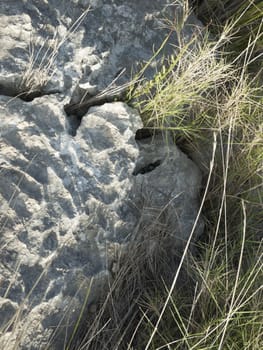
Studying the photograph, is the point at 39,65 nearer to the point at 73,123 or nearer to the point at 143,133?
the point at 73,123

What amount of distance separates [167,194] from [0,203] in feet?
2.01

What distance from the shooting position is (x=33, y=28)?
5.30 feet

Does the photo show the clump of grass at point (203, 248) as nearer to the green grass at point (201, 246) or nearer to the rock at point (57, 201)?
the green grass at point (201, 246)

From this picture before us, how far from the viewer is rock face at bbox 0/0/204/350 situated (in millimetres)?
1482

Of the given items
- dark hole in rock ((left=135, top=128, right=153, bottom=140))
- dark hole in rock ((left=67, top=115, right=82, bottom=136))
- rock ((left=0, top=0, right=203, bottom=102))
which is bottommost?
dark hole in rock ((left=135, top=128, right=153, bottom=140))

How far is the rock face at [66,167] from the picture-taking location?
1.48 metres

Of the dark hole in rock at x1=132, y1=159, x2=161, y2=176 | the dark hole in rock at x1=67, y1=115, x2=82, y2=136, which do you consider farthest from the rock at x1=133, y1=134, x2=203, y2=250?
the dark hole in rock at x1=67, y1=115, x2=82, y2=136

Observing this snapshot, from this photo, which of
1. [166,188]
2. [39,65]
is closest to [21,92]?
[39,65]

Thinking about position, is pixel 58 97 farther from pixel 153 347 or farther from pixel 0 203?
pixel 153 347

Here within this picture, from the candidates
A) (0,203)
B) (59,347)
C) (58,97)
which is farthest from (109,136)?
(59,347)

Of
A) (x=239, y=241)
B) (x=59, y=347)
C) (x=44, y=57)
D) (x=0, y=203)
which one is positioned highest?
(x=44, y=57)

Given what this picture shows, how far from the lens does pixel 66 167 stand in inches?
62.2

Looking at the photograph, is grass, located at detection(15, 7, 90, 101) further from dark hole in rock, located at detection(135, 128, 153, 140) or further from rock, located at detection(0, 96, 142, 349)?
dark hole in rock, located at detection(135, 128, 153, 140)

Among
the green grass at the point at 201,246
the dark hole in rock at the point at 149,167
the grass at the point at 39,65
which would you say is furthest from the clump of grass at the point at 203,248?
the grass at the point at 39,65
